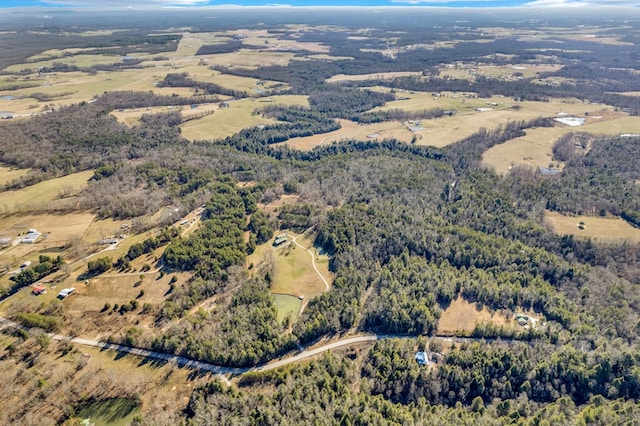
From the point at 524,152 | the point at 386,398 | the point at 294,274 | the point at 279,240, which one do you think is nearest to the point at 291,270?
the point at 294,274

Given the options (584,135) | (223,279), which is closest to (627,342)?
(223,279)

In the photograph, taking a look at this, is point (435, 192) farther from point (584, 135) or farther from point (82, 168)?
point (82, 168)

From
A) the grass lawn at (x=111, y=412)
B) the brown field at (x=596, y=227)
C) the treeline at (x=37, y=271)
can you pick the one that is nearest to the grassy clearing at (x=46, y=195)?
the treeline at (x=37, y=271)

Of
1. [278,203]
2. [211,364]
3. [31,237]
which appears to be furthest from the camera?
[278,203]

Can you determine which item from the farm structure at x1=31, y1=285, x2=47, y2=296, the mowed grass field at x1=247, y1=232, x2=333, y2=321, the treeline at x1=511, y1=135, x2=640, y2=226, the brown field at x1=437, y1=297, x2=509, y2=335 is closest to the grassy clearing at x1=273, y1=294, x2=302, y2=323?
the mowed grass field at x1=247, y1=232, x2=333, y2=321

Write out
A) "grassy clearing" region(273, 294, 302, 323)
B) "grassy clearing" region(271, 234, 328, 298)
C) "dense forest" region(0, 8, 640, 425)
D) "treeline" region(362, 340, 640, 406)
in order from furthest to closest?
"grassy clearing" region(271, 234, 328, 298) → "grassy clearing" region(273, 294, 302, 323) → "treeline" region(362, 340, 640, 406) → "dense forest" region(0, 8, 640, 425)

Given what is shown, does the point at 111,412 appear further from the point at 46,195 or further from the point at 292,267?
the point at 46,195

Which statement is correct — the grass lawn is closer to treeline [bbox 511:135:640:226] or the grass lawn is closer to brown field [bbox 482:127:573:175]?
treeline [bbox 511:135:640:226]
